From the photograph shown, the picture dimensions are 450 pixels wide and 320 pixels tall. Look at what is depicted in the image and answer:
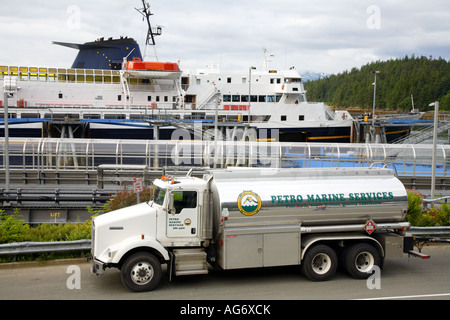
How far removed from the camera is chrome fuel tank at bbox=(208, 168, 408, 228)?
9273mm

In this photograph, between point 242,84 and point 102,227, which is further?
point 242,84

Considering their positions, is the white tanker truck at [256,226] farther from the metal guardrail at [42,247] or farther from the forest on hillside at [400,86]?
the forest on hillside at [400,86]

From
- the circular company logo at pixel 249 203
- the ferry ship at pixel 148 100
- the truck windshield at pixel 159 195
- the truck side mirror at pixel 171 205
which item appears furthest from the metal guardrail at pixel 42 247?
the ferry ship at pixel 148 100

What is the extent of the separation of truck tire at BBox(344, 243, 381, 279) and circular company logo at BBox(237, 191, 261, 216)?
96.8 inches

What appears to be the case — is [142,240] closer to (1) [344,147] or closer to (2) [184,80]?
(1) [344,147]

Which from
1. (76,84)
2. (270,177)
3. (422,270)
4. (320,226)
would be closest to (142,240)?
(270,177)

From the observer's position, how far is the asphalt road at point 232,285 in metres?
8.70

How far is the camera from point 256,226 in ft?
30.7

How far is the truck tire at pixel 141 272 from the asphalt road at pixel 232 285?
18cm

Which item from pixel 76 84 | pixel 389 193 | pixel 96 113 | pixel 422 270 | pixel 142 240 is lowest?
pixel 422 270

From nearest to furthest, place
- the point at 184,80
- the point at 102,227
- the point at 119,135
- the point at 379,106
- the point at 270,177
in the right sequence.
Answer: the point at 102,227
the point at 270,177
the point at 119,135
the point at 184,80
the point at 379,106

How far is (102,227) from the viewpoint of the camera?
29.5ft

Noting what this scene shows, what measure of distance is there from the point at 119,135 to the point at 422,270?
30.2 metres

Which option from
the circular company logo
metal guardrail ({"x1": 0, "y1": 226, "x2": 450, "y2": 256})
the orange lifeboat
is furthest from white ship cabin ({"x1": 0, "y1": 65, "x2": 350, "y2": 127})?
the circular company logo
